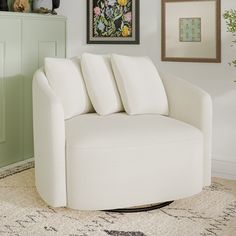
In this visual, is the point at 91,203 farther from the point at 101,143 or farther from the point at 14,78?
the point at 14,78

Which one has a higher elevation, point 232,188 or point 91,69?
point 91,69

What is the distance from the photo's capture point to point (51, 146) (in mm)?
2408

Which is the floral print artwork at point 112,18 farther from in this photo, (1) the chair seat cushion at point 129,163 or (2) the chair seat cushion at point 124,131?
(1) the chair seat cushion at point 129,163

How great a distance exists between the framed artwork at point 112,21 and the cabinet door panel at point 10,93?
0.62m

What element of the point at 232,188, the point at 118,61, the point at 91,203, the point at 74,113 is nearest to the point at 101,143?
the point at 91,203

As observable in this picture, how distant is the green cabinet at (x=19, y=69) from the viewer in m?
3.33

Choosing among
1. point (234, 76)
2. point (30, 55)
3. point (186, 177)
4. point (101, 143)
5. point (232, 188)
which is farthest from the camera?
point (30, 55)

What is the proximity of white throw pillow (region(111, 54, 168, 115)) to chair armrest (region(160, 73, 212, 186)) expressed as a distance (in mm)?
57

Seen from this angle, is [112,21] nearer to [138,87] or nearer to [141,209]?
[138,87]

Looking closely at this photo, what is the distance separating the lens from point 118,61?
2.87 metres

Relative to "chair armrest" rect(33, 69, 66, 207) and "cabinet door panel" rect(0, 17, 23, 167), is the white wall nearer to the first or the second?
"cabinet door panel" rect(0, 17, 23, 167)

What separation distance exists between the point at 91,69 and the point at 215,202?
3.34ft

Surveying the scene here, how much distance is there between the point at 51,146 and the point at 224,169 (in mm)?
1422

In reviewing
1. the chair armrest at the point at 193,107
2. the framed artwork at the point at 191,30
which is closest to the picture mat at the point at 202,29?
the framed artwork at the point at 191,30
